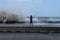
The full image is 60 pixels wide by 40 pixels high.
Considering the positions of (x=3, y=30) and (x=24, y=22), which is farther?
(x=24, y=22)

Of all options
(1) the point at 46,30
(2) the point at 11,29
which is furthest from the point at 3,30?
(1) the point at 46,30

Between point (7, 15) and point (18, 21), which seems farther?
point (7, 15)

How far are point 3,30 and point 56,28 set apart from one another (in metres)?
3.53

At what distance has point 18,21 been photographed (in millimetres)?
15188

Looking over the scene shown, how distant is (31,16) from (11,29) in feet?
8.35
